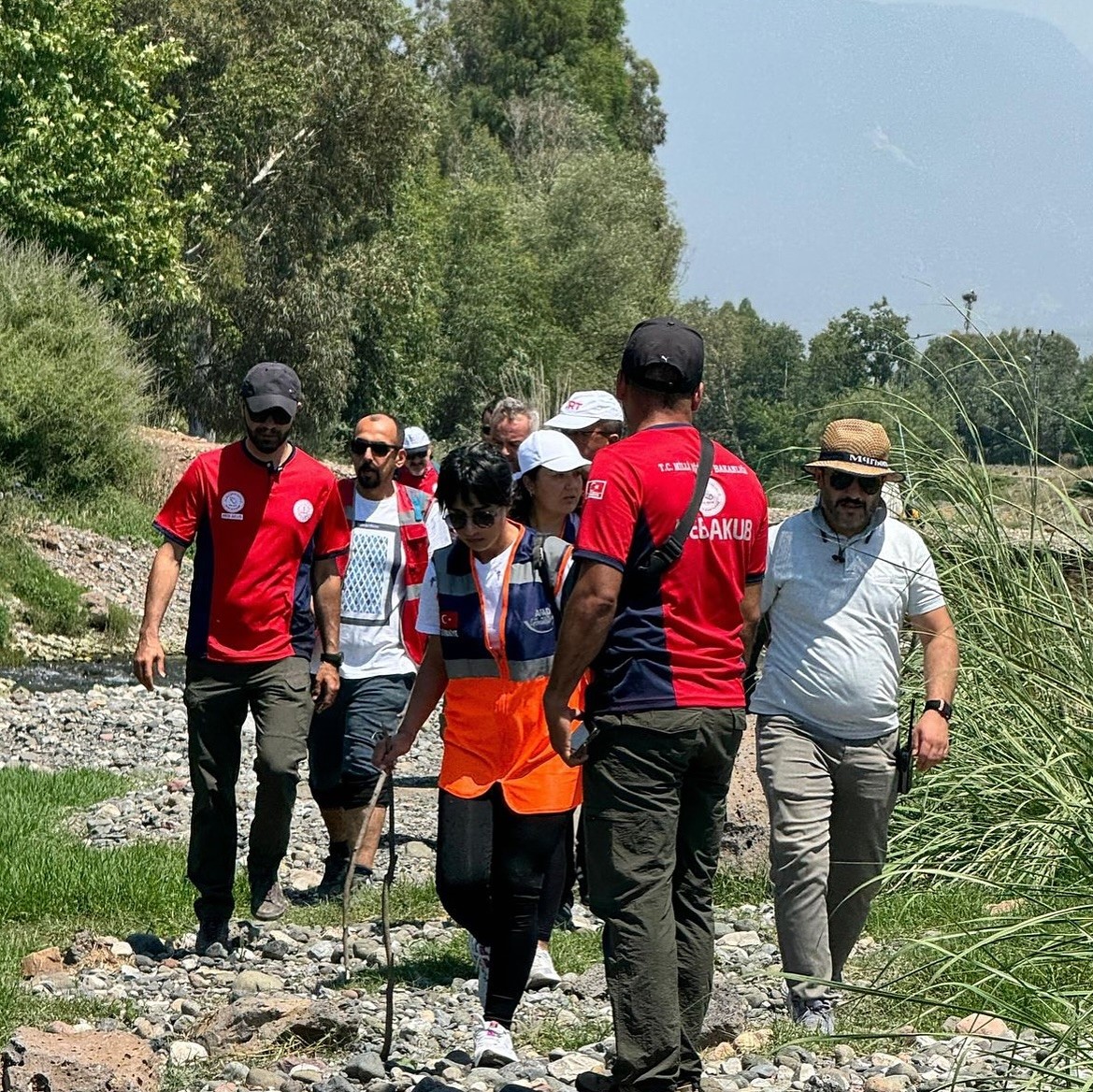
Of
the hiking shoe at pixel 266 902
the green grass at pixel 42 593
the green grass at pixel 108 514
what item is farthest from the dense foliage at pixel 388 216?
the green grass at pixel 42 593

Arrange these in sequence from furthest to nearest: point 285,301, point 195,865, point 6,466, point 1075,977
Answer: point 285,301, point 6,466, point 195,865, point 1075,977

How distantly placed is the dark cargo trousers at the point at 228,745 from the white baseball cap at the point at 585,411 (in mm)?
1431

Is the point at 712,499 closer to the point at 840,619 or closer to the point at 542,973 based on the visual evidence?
the point at 840,619

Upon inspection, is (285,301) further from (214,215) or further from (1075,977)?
(1075,977)

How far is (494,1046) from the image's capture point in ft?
18.2

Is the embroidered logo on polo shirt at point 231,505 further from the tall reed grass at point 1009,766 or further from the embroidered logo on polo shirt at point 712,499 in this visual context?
the embroidered logo on polo shirt at point 712,499

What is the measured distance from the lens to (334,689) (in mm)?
7559

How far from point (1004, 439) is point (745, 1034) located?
9.51 feet

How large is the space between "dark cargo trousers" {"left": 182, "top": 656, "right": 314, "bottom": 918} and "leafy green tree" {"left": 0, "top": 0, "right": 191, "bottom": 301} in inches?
972

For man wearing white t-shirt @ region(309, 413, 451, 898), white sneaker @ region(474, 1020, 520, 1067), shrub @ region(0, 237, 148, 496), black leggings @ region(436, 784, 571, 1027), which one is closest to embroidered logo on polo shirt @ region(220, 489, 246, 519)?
man wearing white t-shirt @ region(309, 413, 451, 898)

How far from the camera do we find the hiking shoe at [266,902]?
25.3ft

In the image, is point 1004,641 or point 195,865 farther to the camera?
point 195,865

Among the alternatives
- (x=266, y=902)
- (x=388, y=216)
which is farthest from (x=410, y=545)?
(x=388, y=216)

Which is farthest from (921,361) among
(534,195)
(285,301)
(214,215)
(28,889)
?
(534,195)
